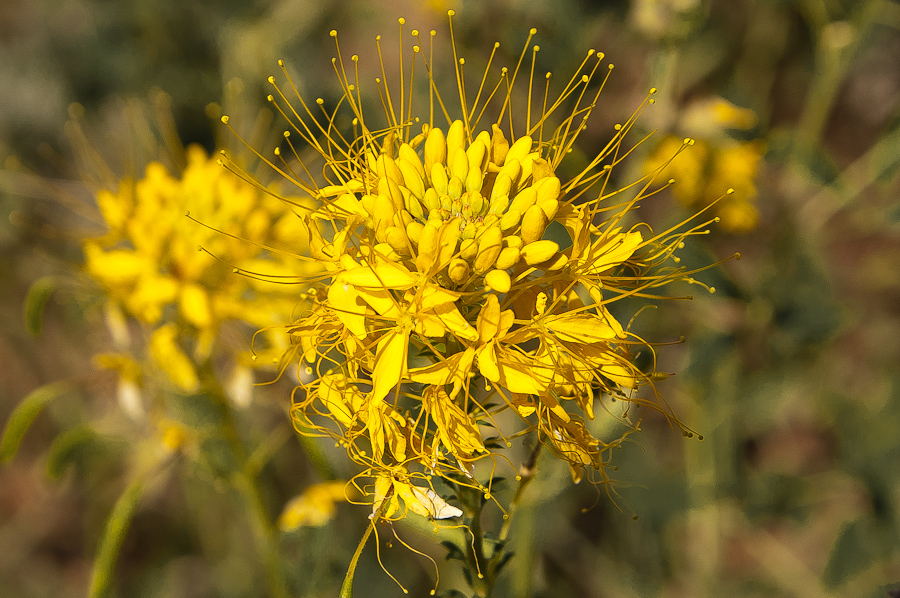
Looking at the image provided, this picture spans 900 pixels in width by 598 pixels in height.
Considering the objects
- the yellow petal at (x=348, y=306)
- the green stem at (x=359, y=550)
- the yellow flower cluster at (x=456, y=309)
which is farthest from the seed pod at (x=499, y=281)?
the green stem at (x=359, y=550)

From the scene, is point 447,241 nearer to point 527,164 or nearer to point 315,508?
point 527,164

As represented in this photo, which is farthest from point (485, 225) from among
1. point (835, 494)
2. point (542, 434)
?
point (835, 494)

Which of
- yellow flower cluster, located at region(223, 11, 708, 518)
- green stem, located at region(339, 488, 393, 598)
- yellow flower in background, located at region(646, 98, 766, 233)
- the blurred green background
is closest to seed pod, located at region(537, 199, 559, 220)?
yellow flower cluster, located at region(223, 11, 708, 518)

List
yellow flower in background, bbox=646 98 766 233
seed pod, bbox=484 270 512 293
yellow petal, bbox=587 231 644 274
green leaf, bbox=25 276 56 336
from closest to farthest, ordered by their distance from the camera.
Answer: seed pod, bbox=484 270 512 293, yellow petal, bbox=587 231 644 274, green leaf, bbox=25 276 56 336, yellow flower in background, bbox=646 98 766 233

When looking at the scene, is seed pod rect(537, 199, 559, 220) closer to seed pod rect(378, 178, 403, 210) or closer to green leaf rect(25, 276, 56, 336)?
seed pod rect(378, 178, 403, 210)

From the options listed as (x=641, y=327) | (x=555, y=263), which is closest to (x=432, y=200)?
(x=555, y=263)

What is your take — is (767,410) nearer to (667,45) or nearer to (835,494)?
(835,494)

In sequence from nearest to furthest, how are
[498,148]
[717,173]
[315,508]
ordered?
[498,148]
[315,508]
[717,173]
